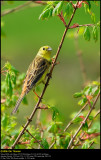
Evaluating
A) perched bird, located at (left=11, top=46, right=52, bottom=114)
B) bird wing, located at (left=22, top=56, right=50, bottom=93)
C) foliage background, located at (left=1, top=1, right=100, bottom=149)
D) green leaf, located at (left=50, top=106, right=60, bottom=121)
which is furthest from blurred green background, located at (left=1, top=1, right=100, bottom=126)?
green leaf, located at (left=50, top=106, right=60, bottom=121)

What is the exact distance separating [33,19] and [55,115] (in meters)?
14.6

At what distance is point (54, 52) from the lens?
14703 millimetres

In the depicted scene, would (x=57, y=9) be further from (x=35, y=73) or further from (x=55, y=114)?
(x=35, y=73)

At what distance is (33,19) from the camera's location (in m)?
18.3

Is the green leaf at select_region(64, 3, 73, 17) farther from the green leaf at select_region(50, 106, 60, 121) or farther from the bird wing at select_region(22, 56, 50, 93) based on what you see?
the bird wing at select_region(22, 56, 50, 93)

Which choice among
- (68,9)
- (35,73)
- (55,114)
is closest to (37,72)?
(35,73)

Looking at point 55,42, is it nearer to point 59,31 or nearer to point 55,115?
point 59,31

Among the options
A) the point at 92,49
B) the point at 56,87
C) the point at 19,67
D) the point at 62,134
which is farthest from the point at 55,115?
the point at 92,49

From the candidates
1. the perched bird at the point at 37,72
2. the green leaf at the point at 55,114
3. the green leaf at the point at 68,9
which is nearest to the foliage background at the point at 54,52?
the perched bird at the point at 37,72

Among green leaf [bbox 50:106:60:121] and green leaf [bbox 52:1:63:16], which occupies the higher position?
green leaf [bbox 52:1:63:16]

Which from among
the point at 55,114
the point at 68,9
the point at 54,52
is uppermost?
the point at 68,9

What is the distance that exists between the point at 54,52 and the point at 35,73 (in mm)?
9547

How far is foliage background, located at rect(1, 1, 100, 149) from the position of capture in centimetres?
1178

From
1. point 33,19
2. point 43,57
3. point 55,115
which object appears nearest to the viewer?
point 55,115
